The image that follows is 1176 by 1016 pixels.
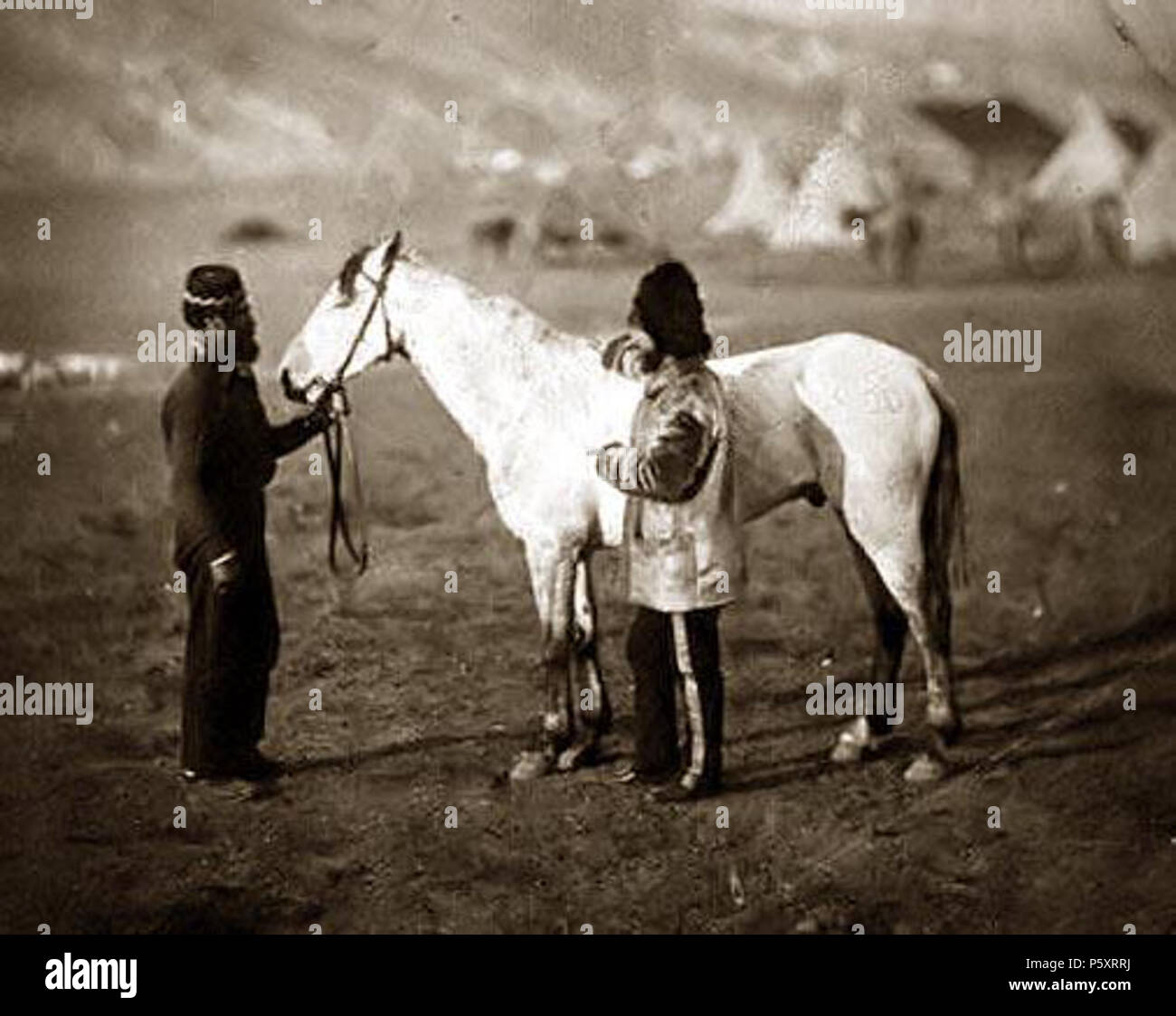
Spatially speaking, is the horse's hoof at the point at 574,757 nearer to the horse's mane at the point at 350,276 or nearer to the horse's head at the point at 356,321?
the horse's head at the point at 356,321

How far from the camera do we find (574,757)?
4.12 meters

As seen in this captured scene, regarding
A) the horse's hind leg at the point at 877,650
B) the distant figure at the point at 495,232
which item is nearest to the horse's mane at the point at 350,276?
the distant figure at the point at 495,232

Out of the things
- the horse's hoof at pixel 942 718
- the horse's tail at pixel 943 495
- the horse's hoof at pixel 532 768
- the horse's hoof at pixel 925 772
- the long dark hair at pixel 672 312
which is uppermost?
the long dark hair at pixel 672 312

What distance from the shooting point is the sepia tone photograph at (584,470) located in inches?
158

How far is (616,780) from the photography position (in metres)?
4.09

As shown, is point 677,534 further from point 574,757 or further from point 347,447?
point 347,447

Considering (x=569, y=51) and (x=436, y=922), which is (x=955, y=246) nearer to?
(x=569, y=51)

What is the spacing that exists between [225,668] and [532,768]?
62cm

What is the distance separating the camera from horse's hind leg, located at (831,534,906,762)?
4.14m

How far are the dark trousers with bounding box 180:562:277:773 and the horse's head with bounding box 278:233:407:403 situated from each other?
0.43m

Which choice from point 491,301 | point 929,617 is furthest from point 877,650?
point 491,301

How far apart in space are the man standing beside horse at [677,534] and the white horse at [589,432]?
92 mm
